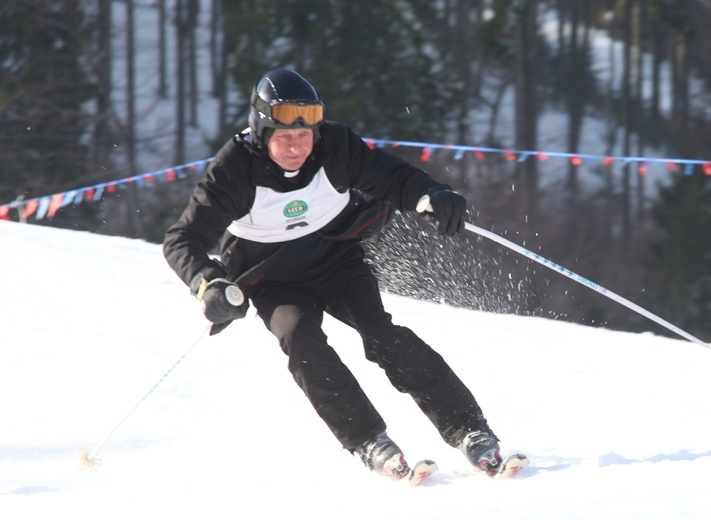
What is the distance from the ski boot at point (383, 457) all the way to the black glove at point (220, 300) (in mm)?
630

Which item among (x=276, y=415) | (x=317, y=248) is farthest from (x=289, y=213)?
(x=276, y=415)

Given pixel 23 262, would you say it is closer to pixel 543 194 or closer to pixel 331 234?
pixel 331 234

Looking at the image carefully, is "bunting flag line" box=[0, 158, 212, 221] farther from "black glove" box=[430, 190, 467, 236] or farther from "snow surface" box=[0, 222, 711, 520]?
"black glove" box=[430, 190, 467, 236]

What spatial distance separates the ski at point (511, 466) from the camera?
3.46 meters

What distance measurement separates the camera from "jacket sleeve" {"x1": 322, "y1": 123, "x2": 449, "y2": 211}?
3756 mm

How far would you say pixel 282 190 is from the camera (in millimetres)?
3648

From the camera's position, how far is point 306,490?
3.36 metres

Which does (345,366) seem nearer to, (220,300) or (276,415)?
(220,300)

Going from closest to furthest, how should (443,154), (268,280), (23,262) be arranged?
(268,280) → (23,262) → (443,154)

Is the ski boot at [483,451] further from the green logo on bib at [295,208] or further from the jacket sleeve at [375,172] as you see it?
the green logo on bib at [295,208]

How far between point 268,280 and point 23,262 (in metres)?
3.48

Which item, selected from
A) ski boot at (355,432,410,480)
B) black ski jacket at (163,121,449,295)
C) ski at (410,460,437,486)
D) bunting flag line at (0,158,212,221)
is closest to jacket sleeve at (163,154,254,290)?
black ski jacket at (163,121,449,295)

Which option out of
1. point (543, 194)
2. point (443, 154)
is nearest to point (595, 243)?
point (543, 194)

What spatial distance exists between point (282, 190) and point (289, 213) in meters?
0.09
